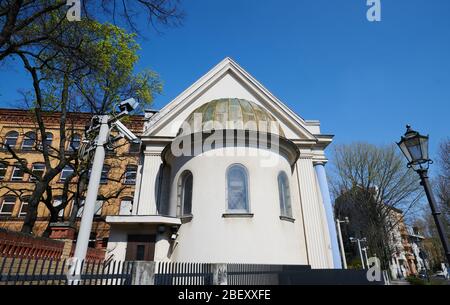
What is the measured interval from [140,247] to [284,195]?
7478 mm

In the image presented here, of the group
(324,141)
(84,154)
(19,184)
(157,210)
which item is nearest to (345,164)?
(324,141)

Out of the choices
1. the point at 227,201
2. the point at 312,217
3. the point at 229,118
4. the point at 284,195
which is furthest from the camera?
the point at 312,217

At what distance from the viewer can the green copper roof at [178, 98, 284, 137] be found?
12.7 m

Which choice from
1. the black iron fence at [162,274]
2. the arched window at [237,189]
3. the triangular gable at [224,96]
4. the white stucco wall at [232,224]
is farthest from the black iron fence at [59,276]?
the triangular gable at [224,96]

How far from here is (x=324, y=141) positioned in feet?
57.1

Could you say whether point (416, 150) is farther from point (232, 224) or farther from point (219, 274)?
point (232, 224)

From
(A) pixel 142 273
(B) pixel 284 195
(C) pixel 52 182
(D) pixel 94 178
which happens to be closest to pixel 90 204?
(D) pixel 94 178

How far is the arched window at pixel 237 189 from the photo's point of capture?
11211 mm

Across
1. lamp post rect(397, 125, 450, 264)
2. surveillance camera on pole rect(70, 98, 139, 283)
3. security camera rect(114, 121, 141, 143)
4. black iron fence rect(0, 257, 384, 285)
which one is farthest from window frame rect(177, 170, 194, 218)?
lamp post rect(397, 125, 450, 264)

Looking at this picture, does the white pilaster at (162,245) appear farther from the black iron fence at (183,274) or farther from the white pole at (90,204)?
the white pole at (90,204)

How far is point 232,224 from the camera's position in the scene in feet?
35.2

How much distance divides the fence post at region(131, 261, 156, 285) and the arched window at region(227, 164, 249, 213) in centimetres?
603
